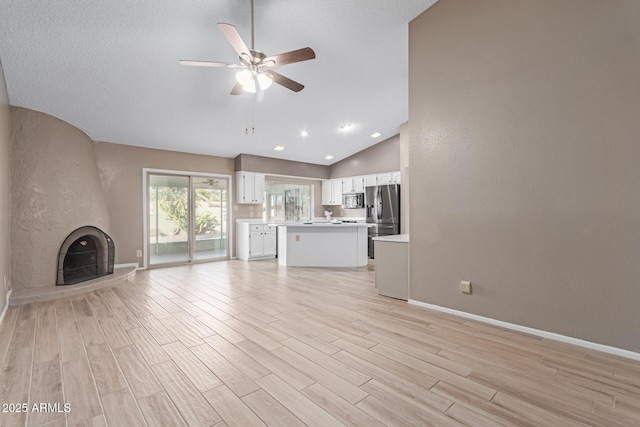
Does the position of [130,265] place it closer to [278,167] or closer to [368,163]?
[278,167]

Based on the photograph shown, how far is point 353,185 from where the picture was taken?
7.91 metres

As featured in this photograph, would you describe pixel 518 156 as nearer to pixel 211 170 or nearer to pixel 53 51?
pixel 53 51

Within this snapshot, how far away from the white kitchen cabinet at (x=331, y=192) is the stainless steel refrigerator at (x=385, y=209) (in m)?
1.40

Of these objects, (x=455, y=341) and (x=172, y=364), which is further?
(x=455, y=341)

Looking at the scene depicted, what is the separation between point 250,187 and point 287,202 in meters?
1.46

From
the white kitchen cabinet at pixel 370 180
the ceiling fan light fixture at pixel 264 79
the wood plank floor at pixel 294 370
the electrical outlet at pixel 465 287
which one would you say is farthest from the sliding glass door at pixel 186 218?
the electrical outlet at pixel 465 287

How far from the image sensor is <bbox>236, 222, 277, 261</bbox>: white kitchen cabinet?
22.0 feet

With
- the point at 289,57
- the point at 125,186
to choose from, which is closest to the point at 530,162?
the point at 289,57

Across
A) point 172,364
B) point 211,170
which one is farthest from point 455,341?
point 211,170

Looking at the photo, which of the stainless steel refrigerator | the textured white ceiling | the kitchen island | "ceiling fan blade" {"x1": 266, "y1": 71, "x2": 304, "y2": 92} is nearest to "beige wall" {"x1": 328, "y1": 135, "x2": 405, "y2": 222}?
the stainless steel refrigerator

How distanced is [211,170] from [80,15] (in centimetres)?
418

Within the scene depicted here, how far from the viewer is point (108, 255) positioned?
486 cm

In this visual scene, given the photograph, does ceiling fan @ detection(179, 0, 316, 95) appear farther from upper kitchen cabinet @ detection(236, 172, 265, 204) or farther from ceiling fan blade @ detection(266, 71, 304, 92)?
upper kitchen cabinet @ detection(236, 172, 265, 204)

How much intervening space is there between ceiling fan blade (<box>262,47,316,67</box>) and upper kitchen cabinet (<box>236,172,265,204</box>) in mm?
4486
